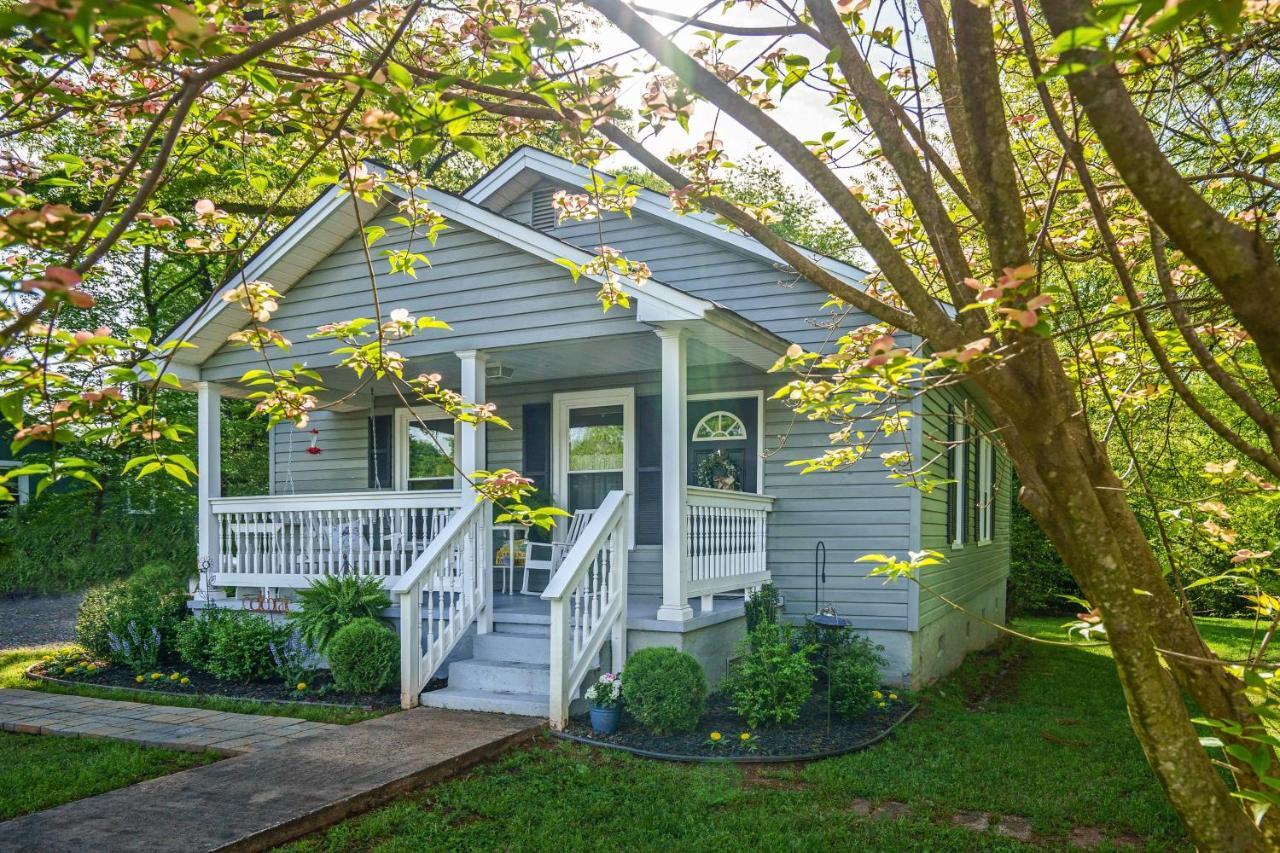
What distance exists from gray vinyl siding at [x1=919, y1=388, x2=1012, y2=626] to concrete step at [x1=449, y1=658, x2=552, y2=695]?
10.3ft

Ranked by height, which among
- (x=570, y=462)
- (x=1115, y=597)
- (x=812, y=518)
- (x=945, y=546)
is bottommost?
(x=945, y=546)

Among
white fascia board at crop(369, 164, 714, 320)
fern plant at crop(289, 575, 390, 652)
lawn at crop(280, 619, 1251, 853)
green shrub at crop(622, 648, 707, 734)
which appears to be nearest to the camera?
lawn at crop(280, 619, 1251, 853)

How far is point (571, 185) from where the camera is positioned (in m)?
9.88

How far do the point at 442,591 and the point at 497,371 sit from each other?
2.29 m

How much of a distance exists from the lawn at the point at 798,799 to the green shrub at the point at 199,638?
4081mm

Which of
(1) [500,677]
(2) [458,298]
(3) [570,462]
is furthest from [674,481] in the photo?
(3) [570,462]

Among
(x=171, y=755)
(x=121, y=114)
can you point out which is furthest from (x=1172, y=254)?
(x=171, y=755)

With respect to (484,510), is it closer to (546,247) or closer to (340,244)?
(546,247)

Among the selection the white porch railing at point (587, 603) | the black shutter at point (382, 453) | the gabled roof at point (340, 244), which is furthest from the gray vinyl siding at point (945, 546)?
the black shutter at point (382, 453)

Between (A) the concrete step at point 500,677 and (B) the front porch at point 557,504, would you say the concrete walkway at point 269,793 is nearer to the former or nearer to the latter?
(A) the concrete step at point 500,677

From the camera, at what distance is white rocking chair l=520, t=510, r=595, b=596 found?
884cm

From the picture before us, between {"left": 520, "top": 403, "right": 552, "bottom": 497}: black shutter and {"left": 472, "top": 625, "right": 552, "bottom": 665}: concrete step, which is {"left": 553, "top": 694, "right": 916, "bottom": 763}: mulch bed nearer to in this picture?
{"left": 472, "top": 625, "right": 552, "bottom": 665}: concrete step

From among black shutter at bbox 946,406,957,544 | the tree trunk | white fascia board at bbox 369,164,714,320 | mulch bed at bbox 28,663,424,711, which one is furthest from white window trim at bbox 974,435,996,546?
the tree trunk

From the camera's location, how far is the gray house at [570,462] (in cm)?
696
